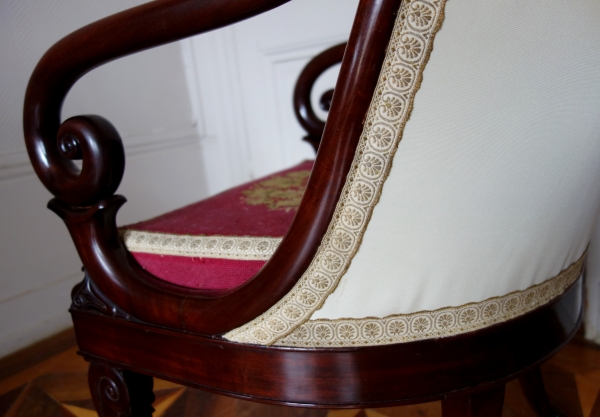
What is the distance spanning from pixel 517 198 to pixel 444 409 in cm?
18

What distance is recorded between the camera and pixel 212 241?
440mm

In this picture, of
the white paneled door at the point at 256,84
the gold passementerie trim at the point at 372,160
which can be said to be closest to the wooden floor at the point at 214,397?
the gold passementerie trim at the point at 372,160

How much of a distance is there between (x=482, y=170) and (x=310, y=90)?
2.04 ft

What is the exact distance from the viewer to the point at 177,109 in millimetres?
1377

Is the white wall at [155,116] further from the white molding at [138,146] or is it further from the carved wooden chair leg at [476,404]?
the carved wooden chair leg at [476,404]

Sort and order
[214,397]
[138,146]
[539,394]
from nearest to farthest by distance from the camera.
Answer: [539,394], [214,397], [138,146]

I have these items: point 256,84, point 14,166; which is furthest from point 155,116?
point 14,166

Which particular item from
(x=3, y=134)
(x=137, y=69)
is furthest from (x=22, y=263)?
(x=137, y=69)

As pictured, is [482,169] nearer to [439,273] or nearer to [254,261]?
[439,273]

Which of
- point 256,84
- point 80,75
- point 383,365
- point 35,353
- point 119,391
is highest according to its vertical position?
point 80,75

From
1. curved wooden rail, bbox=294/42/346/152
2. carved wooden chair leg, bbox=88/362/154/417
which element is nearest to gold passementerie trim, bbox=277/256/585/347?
carved wooden chair leg, bbox=88/362/154/417

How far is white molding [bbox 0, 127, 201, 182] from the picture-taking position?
3.07 ft

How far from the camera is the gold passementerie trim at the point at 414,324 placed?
13.6 inches

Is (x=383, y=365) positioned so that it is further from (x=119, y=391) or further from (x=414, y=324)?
(x=119, y=391)
